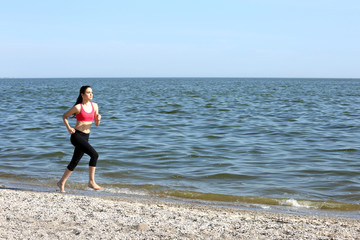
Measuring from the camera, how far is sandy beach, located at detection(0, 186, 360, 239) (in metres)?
4.89

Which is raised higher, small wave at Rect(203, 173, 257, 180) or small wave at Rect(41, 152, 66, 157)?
small wave at Rect(203, 173, 257, 180)

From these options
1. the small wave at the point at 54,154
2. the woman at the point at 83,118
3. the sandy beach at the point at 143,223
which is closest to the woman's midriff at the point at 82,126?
the woman at the point at 83,118

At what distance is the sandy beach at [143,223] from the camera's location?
4891 mm

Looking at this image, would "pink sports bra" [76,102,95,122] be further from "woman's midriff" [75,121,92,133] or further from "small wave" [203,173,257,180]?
"small wave" [203,173,257,180]

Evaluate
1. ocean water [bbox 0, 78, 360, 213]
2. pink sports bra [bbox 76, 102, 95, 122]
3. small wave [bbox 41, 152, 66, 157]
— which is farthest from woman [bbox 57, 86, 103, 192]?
small wave [bbox 41, 152, 66, 157]

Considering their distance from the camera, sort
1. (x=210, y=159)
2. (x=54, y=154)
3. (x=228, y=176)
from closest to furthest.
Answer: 1. (x=228, y=176)
2. (x=210, y=159)
3. (x=54, y=154)

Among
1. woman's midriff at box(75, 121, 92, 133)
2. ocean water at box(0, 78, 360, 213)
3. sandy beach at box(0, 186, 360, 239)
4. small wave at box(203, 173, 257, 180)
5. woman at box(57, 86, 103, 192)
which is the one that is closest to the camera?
sandy beach at box(0, 186, 360, 239)

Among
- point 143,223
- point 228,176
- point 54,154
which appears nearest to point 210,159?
point 228,176

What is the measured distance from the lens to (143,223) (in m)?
5.25

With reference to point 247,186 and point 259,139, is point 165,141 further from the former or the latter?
point 247,186

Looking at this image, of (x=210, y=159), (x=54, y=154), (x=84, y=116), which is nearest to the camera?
(x=84, y=116)

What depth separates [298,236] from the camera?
492 centimetres

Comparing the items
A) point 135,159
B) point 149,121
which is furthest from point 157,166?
point 149,121

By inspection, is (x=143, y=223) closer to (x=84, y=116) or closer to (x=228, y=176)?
(x=84, y=116)
